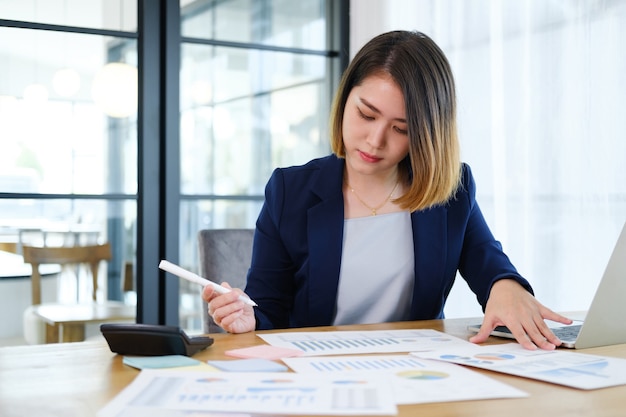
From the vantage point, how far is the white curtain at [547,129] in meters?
2.60

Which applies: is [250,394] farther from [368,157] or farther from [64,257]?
[64,257]

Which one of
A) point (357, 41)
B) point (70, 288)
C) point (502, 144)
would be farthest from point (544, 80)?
point (70, 288)

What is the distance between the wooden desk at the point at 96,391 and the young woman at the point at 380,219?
46 cm

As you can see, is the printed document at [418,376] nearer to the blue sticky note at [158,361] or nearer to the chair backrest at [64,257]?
the blue sticky note at [158,361]

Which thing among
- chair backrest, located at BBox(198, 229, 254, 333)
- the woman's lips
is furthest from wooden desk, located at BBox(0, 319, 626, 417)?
chair backrest, located at BBox(198, 229, 254, 333)

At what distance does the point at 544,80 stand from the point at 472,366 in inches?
75.9

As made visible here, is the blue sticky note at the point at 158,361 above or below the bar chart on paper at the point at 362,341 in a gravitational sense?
above

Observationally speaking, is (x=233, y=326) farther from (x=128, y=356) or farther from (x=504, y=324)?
(x=504, y=324)

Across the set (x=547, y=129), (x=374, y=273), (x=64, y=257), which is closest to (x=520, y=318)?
(x=374, y=273)

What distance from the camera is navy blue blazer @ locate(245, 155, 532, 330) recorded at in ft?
5.65

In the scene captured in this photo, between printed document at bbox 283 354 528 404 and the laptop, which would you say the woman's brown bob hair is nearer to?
the laptop

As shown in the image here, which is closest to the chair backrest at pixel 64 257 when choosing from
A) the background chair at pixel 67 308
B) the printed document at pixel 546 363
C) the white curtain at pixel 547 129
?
the background chair at pixel 67 308

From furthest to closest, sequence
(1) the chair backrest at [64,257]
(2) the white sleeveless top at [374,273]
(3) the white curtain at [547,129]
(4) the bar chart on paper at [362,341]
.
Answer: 1. (1) the chair backrest at [64,257]
2. (3) the white curtain at [547,129]
3. (2) the white sleeveless top at [374,273]
4. (4) the bar chart on paper at [362,341]

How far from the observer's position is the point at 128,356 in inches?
47.6
